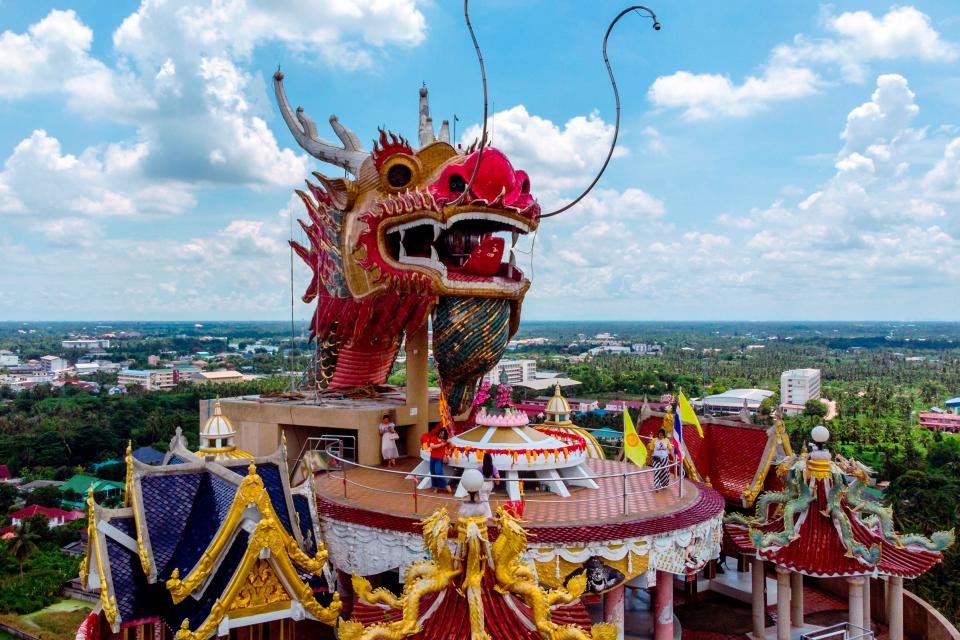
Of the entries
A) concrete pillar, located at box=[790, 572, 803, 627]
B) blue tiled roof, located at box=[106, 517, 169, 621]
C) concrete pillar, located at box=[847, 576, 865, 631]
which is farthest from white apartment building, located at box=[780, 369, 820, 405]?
blue tiled roof, located at box=[106, 517, 169, 621]

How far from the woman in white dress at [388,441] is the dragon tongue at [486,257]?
3.90 meters

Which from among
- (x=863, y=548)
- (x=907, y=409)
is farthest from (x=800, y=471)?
(x=907, y=409)

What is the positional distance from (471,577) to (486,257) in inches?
374

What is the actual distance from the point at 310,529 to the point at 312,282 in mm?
9323

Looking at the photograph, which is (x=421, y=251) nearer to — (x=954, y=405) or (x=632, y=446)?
(x=632, y=446)

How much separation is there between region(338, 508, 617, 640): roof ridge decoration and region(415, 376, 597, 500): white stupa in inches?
227

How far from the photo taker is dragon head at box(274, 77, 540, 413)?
16.0 meters

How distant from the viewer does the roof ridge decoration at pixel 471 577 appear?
7.52 metres

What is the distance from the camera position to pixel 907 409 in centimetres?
9300

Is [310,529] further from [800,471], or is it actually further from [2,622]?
[2,622]

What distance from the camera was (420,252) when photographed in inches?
719

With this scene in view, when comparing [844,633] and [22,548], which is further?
[22,548]

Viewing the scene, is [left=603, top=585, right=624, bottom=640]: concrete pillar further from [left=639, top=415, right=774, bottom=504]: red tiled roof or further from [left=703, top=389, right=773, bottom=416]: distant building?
[left=703, top=389, right=773, bottom=416]: distant building

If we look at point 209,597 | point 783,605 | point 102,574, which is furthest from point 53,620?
point 783,605
